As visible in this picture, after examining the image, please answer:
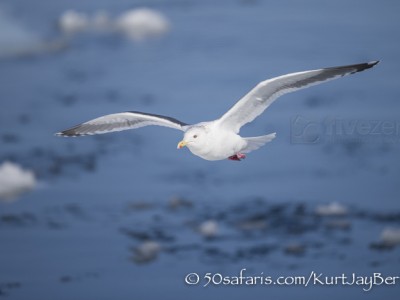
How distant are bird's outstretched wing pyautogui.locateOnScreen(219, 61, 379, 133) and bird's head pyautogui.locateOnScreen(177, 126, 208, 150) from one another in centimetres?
17

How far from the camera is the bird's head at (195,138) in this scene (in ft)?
17.9

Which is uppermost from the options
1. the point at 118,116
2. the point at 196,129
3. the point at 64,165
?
the point at 64,165

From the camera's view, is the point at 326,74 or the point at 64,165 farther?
the point at 64,165

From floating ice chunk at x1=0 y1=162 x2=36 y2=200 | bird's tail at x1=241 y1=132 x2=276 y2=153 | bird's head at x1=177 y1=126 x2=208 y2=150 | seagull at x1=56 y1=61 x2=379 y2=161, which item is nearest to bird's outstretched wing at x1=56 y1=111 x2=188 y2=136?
seagull at x1=56 y1=61 x2=379 y2=161

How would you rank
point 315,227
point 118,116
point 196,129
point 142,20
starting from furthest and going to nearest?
point 142,20
point 315,227
point 118,116
point 196,129

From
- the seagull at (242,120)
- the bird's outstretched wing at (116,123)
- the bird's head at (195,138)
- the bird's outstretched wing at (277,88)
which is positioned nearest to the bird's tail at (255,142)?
the seagull at (242,120)

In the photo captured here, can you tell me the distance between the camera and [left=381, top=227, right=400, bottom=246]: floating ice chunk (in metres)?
9.26

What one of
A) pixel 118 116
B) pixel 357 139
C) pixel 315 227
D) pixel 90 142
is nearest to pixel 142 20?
pixel 90 142

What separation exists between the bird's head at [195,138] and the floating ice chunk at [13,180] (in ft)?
16.6

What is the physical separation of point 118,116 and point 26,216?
4060 millimetres

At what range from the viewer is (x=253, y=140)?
225 inches

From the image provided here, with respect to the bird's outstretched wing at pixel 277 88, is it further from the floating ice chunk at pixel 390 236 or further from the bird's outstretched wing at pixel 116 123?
the floating ice chunk at pixel 390 236

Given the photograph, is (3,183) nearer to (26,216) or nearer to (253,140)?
(26,216)

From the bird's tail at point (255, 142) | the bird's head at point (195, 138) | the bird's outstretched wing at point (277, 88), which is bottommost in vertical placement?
the bird's head at point (195, 138)
